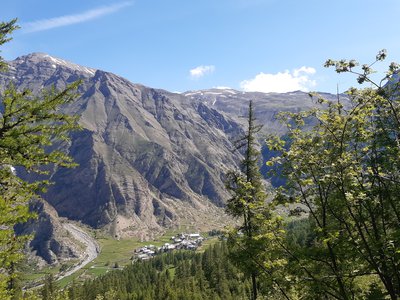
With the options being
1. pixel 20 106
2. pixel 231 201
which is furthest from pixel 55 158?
pixel 231 201

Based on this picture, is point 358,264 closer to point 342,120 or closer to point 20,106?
point 342,120

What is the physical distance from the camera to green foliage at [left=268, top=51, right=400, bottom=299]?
10380 mm

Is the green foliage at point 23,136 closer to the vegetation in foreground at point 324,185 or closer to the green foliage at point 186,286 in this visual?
the vegetation in foreground at point 324,185

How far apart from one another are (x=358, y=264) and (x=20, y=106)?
44.7 feet

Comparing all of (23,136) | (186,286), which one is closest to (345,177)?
(23,136)

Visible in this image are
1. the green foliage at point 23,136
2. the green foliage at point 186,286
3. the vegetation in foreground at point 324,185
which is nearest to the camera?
the vegetation in foreground at point 324,185

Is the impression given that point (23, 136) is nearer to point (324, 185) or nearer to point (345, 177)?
point (324, 185)

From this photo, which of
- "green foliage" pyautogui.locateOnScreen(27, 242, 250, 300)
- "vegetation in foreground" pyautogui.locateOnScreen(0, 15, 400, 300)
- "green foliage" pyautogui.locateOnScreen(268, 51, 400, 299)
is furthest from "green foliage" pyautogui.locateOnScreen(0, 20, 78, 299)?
"green foliage" pyautogui.locateOnScreen(27, 242, 250, 300)

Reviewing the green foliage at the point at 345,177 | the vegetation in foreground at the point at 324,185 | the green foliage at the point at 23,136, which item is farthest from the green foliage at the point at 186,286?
the green foliage at the point at 345,177

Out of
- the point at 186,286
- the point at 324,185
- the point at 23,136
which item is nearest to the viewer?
the point at 324,185

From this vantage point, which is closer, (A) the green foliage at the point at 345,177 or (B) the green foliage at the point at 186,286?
A: (A) the green foliage at the point at 345,177

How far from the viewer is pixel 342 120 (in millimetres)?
12086

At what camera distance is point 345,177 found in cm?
Result: 1030

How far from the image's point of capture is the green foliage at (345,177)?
10.4m
